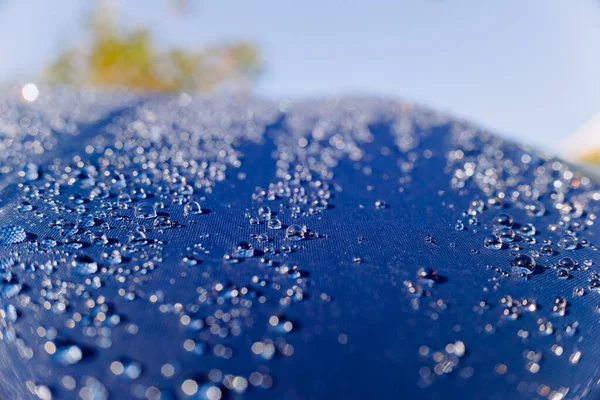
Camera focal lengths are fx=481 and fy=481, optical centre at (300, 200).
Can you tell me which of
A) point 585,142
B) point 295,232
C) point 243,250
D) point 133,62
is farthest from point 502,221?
point 133,62

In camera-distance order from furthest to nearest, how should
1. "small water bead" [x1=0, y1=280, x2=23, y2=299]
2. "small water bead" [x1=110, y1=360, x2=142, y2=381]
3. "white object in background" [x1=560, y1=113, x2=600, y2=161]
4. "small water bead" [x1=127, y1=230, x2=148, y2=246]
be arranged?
"white object in background" [x1=560, y1=113, x2=600, y2=161] → "small water bead" [x1=127, y1=230, x2=148, y2=246] → "small water bead" [x1=0, y1=280, x2=23, y2=299] → "small water bead" [x1=110, y1=360, x2=142, y2=381]

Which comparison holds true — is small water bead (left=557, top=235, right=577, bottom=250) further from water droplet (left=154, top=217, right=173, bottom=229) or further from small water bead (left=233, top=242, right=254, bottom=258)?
water droplet (left=154, top=217, right=173, bottom=229)

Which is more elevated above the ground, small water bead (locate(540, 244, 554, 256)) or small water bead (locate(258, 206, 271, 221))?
small water bead (locate(540, 244, 554, 256))

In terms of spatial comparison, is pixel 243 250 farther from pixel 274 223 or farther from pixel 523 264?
pixel 523 264

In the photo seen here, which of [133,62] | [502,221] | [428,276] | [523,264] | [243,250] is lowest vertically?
[243,250]

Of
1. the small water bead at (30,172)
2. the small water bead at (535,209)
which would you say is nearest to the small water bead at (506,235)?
the small water bead at (535,209)

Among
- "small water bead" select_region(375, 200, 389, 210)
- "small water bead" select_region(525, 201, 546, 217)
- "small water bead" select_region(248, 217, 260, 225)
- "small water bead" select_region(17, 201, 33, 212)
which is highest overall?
"small water bead" select_region(525, 201, 546, 217)

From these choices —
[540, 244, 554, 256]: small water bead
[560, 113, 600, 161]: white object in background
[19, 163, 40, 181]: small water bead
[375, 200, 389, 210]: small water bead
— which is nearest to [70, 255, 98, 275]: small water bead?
[19, 163, 40, 181]: small water bead
